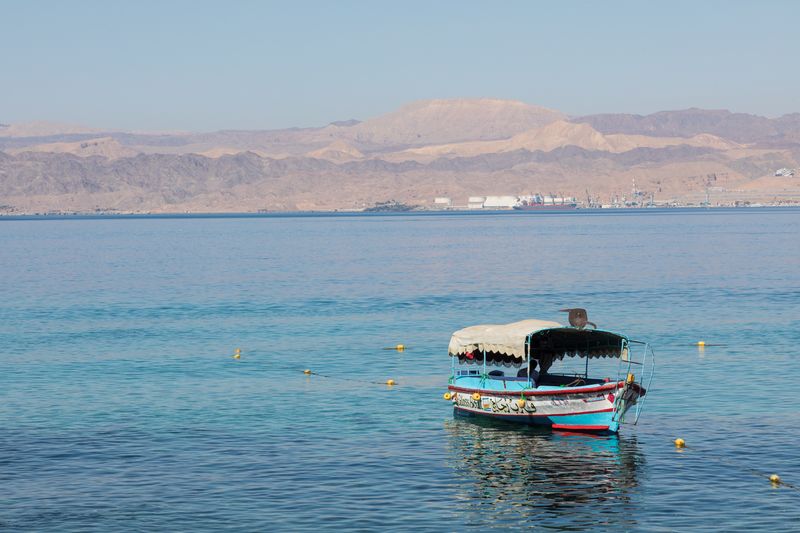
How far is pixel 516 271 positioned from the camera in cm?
13562

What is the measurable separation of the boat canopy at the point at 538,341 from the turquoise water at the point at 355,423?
331 cm

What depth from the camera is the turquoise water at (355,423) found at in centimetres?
3575

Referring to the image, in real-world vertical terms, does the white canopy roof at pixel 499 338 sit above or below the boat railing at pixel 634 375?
above

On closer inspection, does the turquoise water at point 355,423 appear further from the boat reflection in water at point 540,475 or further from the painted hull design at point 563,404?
the painted hull design at point 563,404

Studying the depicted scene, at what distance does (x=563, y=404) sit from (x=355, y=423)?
924cm

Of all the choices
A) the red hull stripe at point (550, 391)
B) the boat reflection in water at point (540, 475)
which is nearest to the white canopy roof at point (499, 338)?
the red hull stripe at point (550, 391)

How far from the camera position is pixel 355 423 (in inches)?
1933

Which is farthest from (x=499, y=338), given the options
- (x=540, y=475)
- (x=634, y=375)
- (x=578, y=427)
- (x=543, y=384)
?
(x=540, y=475)

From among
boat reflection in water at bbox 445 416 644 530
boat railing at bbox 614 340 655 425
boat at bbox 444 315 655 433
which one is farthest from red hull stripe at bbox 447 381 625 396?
boat reflection in water at bbox 445 416 644 530

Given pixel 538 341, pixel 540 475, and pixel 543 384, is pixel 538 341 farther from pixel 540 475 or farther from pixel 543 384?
pixel 540 475

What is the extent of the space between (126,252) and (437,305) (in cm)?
11458

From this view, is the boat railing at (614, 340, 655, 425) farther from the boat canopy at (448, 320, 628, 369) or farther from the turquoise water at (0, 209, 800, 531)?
the turquoise water at (0, 209, 800, 531)

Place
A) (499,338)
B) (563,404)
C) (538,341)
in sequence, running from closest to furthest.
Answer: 1. (563,404)
2. (499,338)
3. (538,341)

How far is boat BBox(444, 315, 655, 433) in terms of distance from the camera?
4491cm
